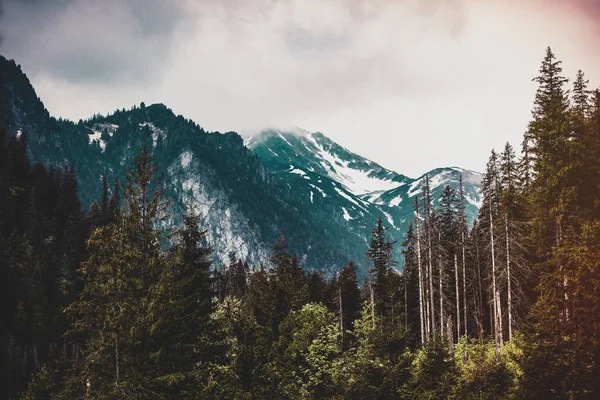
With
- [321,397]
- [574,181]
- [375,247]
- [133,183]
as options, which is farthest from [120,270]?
[375,247]

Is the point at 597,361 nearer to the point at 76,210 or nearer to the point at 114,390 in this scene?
the point at 114,390

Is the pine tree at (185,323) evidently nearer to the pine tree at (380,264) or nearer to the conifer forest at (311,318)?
the conifer forest at (311,318)

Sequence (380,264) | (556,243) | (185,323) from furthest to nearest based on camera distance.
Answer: (380,264)
(556,243)
(185,323)

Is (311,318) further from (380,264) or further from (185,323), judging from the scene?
(185,323)

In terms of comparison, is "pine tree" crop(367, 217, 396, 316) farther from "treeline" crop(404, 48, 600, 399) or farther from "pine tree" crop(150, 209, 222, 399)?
"pine tree" crop(150, 209, 222, 399)

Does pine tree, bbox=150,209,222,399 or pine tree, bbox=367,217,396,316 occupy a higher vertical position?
pine tree, bbox=367,217,396,316

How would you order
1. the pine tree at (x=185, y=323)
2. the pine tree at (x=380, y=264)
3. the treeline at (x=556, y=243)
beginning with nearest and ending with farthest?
the treeline at (x=556, y=243) → the pine tree at (x=185, y=323) → the pine tree at (x=380, y=264)

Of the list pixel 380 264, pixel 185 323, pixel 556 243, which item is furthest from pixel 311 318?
pixel 556 243

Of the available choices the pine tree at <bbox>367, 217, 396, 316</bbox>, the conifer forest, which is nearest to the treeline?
the conifer forest

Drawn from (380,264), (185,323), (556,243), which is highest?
(380,264)

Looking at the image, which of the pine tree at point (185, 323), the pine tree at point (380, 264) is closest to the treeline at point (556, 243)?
the pine tree at point (380, 264)

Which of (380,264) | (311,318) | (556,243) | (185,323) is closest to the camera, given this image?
(185,323)

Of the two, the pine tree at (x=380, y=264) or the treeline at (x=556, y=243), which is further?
the pine tree at (x=380, y=264)

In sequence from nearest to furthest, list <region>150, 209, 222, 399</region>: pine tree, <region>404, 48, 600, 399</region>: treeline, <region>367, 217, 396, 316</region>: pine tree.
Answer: <region>404, 48, 600, 399</region>: treeline
<region>150, 209, 222, 399</region>: pine tree
<region>367, 217, 396, 316</region>: pine tree
